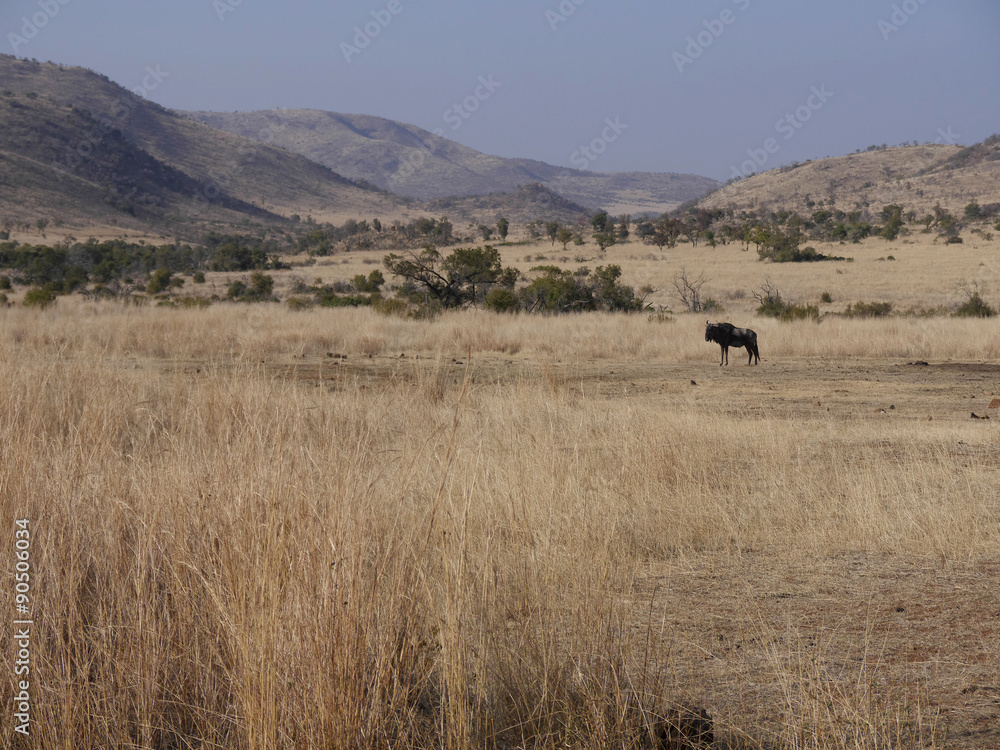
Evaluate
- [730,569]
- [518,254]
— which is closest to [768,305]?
[730,569]

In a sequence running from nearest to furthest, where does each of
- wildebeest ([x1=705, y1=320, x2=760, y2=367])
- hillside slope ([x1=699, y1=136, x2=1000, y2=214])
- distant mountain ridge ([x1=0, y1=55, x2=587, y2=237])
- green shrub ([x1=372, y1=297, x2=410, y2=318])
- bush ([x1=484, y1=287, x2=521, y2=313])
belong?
wildebeest ([x1=705, y1=320, x2=760, y2=367]) < green shrub ([x1=372, y1=297, x2=410, y2=318]) < bush ([x1=484, y1=287, x2=521, y2=313]) < distant mountain ridge ([x1=0, y1=55, x2=587, y2=237]) < hillside slope ([x1=699, y1=136, x2=1000, y2=214])

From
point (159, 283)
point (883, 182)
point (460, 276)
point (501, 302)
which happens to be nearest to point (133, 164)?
point (159, 283)

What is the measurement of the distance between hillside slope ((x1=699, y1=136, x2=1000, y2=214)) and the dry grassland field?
82.8 m

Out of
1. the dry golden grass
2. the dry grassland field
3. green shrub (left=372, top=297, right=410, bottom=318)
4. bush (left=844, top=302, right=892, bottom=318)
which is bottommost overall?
the dry grassland field

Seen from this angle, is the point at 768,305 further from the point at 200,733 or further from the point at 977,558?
the point at 200,733

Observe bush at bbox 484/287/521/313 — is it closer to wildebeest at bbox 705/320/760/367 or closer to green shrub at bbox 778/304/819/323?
Answer: green shrub at bbox 778/304/819/323

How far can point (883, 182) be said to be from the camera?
106250 millimetres

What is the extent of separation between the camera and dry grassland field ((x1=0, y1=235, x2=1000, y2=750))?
2.39 meters

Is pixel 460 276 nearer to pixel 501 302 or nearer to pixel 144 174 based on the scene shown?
pixel 501 302

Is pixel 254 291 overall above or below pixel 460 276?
below

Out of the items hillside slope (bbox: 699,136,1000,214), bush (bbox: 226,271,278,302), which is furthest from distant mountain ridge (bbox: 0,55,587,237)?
bush (bbox: 226,271,278,302)

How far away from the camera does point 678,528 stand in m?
5.17

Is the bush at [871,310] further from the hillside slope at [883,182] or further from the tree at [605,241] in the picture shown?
the hillside slope at [883,182]

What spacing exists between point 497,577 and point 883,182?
11758cm
